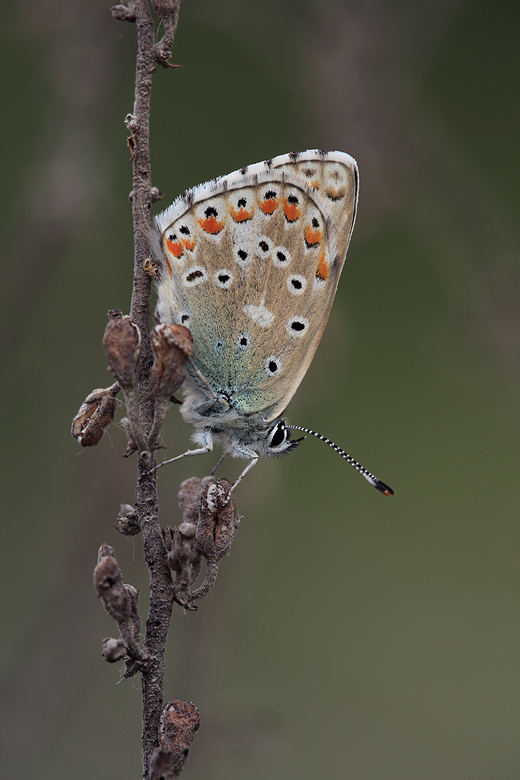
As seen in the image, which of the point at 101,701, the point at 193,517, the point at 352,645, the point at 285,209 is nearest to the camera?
the point at 193,517

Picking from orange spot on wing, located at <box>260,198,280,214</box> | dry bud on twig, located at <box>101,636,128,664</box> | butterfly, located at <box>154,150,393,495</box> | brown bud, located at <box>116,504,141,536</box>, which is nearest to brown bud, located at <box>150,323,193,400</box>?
brown bud, located at <box>116,504,141,536</box>

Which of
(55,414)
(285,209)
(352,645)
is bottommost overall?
(352,645)

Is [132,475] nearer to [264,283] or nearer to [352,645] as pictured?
[264,283]

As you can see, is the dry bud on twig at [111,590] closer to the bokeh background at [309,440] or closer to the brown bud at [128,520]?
the brown bud at [128,520]

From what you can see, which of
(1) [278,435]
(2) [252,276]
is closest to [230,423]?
(1) [278,435]

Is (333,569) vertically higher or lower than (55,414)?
lower

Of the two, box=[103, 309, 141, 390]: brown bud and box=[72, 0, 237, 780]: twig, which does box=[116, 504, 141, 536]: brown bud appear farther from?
box=[103, 309, 141, 390]: brown bud

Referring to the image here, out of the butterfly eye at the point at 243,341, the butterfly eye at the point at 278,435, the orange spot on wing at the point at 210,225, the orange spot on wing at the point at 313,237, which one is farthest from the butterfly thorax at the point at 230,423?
the orange spot on wing at the point at 313,237

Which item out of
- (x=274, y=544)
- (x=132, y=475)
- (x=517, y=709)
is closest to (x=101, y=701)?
(x=274, y=544)
